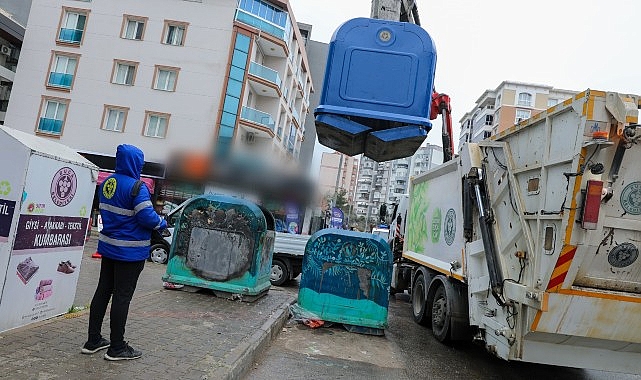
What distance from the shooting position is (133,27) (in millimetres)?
25344

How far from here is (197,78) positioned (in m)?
24.7

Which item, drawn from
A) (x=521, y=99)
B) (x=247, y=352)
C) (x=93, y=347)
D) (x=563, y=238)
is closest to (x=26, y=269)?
(x=93, y=347)

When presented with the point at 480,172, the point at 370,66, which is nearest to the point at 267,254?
the point at 480,172

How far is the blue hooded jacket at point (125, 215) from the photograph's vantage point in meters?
3.92

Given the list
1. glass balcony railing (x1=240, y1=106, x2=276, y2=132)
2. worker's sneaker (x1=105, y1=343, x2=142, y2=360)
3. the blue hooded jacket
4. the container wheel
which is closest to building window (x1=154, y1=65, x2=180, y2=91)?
glass balcony railing (x1=240, y1=106, x2=276, y2=132)

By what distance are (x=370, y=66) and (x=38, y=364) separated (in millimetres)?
3644

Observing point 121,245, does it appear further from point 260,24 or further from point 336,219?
point 336,219

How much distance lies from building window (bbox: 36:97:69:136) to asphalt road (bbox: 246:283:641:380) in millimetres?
22483

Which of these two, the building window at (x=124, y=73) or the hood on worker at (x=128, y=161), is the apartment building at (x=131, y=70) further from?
the hood on worker at (x=128, y=161)

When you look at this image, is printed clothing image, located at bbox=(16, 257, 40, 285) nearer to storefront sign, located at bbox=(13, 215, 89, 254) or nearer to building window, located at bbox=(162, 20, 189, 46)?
storefront sign, located at bbox=(13, 215, 89, 254)

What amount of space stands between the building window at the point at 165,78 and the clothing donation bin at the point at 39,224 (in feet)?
68.7

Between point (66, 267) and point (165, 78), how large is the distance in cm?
2173

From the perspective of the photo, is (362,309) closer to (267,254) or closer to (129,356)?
(267,254)

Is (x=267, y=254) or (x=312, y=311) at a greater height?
(x=267, y=254)
